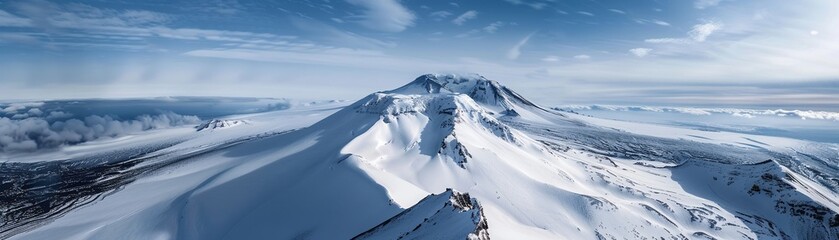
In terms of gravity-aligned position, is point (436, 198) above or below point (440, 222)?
above

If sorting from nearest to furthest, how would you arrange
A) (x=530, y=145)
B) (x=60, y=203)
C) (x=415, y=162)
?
(x=415, y=162) → (x=530, y=145) → (x=60, y=203)

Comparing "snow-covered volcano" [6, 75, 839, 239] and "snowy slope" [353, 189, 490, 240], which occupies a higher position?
"snowy slope" [353, 189, 490, 240]

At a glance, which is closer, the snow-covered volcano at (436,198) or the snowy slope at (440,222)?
the snowy slope at (440,222)

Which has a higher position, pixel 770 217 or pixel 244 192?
pixel 244 192

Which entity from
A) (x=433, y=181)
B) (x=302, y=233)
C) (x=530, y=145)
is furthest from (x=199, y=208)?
(x=530, y=145)

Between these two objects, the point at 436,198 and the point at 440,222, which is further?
the point at 436,198

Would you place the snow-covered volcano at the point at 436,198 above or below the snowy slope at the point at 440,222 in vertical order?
below

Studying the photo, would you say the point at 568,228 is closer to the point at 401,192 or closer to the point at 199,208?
the point at 401,192

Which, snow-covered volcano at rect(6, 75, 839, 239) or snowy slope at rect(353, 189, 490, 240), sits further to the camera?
snow-covered volcano at rect(6, 75, 839, 239)
